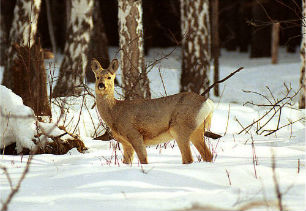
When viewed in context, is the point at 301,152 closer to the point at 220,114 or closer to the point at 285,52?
the point at 220,114

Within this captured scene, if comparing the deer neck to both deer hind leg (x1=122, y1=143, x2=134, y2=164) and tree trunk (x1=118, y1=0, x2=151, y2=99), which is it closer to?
deer hind leg (x1=122, y1=143, x2=134, y2=164)

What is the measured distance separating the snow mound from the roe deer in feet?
5.39

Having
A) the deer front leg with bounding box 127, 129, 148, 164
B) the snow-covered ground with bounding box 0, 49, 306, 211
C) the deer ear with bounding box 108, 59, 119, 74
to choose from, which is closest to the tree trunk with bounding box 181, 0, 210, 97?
the snow-covered ground with bounding box 0, 49, 306, 211

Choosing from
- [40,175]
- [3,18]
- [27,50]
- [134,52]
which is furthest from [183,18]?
[3,18]

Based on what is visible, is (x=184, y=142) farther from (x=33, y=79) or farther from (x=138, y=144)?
(x=33, y=79)

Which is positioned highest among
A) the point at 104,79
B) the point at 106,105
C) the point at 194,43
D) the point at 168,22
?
the point at 168,22

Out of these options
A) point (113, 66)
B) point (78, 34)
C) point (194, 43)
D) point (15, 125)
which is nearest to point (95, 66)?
point (113, 66)

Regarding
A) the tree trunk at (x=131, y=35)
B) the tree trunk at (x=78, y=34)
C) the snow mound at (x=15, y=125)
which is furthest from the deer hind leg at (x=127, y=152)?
the tree trunk at (x=78, y=34)

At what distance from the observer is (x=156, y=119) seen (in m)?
5.81

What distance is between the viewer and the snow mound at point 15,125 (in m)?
7.13

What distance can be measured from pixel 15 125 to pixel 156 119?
8.00ft

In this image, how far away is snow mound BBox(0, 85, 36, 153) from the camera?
713 centimetres

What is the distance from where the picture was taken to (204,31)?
529 inches

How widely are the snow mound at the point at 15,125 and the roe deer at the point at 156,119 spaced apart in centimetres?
164
